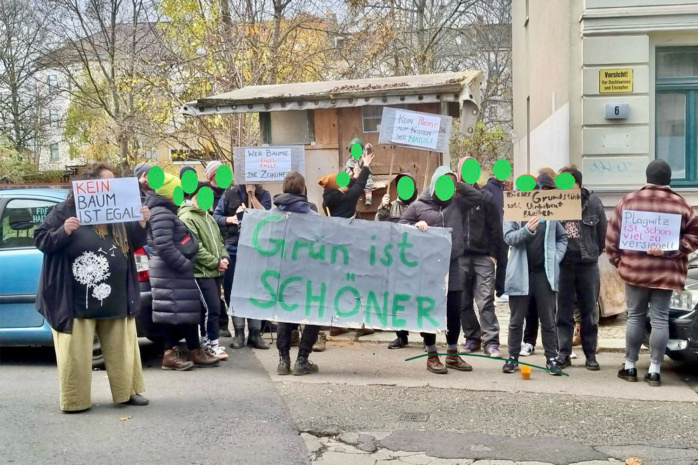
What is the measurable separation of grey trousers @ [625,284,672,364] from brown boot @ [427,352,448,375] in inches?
62.8

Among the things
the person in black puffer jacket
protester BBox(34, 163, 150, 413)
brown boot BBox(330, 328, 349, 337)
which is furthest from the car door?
brown boot BBox(330, 328, 349, 337)

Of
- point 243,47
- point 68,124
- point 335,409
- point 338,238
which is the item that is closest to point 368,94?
point 338,238

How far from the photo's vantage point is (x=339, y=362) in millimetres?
7750

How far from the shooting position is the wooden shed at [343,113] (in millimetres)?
9656

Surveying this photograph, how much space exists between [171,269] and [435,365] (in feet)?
8.14

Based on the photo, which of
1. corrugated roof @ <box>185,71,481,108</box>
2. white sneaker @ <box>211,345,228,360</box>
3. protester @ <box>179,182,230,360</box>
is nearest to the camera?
protester @ <box>179,182,230,360</box>

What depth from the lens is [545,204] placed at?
6.90 meters

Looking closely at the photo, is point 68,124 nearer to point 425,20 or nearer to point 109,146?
point 109,146

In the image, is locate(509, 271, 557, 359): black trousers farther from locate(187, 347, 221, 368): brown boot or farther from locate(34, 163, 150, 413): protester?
locate(34, 163, 150, 413): protester

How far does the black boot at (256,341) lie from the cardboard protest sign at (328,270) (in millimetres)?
1127

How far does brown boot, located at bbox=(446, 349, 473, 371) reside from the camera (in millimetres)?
7336

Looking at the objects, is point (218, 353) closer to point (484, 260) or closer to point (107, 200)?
point (107, 200)

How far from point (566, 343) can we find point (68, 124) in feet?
137

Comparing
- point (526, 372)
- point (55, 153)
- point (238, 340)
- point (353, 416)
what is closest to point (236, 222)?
point (238, 340)
